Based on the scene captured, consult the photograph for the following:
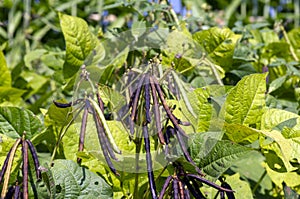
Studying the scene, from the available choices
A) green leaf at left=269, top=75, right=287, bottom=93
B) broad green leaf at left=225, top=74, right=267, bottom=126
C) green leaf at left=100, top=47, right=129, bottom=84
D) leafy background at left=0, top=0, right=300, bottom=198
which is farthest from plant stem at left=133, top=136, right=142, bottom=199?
green leaf at left=269, top=75, right=287, bottom=93

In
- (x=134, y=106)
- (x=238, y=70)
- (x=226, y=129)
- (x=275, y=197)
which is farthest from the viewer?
(x=238, y=70)

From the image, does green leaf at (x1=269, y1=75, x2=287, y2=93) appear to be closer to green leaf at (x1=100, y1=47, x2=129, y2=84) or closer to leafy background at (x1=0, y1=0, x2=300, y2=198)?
leafy background at (x1=0, y1=0, x2=300, y2=198)

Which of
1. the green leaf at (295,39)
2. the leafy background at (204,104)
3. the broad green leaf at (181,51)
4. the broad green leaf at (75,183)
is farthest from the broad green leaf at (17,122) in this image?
the green leaf at (295,39)

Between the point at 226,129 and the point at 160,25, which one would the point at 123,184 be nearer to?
the point at 226,129

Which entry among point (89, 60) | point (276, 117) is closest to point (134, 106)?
point (276, 117)

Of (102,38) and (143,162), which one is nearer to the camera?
(143,162)
